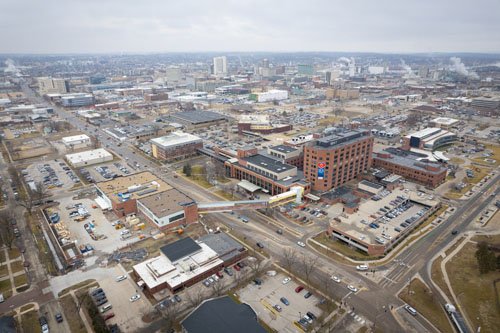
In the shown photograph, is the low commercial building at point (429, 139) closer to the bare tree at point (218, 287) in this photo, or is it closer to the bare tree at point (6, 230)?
the bare tree at point (218, 287)

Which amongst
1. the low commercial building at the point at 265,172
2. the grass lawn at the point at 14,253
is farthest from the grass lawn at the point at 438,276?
the grass lawn at the point at 14,253

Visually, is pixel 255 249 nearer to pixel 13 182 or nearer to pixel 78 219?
pixel 78 219

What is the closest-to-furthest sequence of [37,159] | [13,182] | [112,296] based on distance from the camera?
[112,296]
[13,182]
[37,159]

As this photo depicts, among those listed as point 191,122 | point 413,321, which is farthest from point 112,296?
point 191,122

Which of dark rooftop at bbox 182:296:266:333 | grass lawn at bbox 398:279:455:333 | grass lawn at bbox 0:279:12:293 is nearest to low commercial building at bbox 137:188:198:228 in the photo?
grass lawn at bbox 0:279:12:293

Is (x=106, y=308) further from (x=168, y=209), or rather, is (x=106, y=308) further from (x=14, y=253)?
(x=14, y=253)

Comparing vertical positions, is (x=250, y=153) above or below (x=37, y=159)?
above

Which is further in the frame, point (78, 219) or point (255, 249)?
point (78, 219)

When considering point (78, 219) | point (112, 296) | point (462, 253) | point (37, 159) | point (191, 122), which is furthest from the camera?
point (191, 122)
